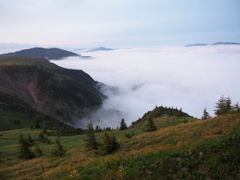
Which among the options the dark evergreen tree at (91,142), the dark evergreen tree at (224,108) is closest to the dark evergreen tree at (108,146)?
the dark evergreen tree at (91,142)

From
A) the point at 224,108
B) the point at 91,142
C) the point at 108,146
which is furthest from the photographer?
the point at 224,108

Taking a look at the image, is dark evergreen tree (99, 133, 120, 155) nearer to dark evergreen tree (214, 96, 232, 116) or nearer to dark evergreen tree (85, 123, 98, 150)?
dark evergreen tree (85, 123, 98, 150)

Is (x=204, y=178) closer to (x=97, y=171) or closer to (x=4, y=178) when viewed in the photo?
(x=97, y=171)

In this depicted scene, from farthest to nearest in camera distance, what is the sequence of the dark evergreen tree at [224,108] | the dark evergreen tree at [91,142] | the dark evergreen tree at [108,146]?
the dark evergreen tree at [224,108] → the dark evergreen tree at [91,142] → the dark evergreen tree at [108,146]

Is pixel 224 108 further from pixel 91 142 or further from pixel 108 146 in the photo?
pixel 91 142

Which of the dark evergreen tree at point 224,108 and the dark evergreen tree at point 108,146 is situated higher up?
the dark evergreen tree at point 224,108

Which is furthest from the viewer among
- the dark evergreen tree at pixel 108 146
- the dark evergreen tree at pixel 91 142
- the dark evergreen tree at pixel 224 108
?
the dark evergreen tree at pixel 224 108

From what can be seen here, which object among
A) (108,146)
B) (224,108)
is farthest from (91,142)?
(224,108)

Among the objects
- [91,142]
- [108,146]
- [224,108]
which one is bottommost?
[91,142]

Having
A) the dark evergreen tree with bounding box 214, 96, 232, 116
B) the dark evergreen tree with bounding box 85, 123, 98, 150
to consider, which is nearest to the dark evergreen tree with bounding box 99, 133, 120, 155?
the dark evergreen tree with bounding box 85, 123, 98, 150

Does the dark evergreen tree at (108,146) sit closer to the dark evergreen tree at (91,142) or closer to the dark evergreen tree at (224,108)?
the dark evergreen tree at (91,142)

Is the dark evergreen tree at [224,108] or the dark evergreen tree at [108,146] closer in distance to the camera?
the dark evergreen tree at [108,146]

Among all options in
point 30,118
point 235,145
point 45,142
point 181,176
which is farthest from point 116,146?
point 30,118

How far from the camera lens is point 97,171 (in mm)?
14867
